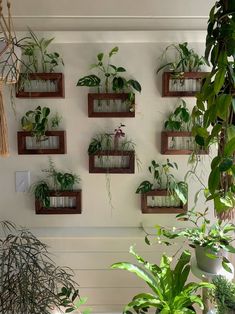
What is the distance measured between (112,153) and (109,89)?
14.5 inches

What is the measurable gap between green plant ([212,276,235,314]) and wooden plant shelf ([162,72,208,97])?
979 mm

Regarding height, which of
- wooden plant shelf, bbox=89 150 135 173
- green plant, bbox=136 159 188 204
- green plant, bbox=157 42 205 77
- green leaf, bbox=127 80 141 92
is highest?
green plant, bbox=157 42 205 77

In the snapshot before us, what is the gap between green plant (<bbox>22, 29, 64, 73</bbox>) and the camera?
5.55 feet

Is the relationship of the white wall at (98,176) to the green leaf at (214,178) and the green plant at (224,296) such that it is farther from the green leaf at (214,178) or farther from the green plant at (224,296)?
the green leaf at (214,178)

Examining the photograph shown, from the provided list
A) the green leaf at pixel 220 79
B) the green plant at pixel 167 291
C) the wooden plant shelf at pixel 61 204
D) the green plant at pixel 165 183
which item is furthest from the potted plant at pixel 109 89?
the green plant at pixel 167 291

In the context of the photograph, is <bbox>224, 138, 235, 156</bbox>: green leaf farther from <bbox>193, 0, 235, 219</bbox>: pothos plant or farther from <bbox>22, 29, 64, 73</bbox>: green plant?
<bbox>22, 29, 64, 73</bbox>: green plant

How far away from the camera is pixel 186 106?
5.82ft

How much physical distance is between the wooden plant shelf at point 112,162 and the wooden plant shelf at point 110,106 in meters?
0.21

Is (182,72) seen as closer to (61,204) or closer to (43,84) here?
(43,84)

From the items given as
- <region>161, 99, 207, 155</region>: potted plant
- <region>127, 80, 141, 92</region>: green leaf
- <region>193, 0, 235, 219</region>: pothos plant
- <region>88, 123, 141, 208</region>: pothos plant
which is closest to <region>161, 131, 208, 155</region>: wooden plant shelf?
<region>161, 99, 207, 155</region>: potted plant

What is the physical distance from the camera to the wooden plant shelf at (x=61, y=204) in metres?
1.79

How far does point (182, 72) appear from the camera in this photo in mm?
1695

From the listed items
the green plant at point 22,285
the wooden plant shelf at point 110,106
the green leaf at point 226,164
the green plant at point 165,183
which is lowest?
the green plant at point 22,285

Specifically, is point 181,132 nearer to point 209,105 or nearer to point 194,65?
point 194,65
